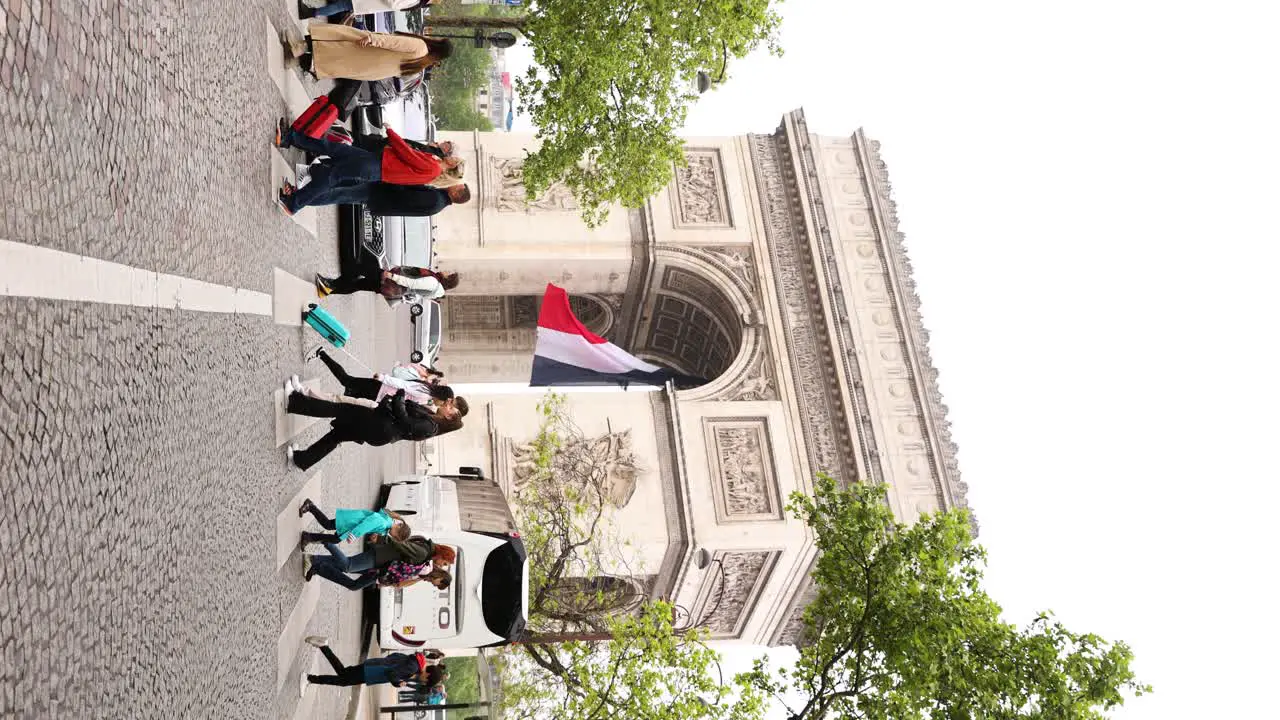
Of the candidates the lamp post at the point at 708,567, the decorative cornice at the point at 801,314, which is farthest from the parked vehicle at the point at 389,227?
the decorative cornice at the point at 801,314

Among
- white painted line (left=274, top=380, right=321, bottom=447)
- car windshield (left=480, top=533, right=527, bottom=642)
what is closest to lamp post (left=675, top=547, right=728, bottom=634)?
car windshield (left=480, top=533, right=527, bottom=642)

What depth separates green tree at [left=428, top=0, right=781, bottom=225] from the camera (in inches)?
546

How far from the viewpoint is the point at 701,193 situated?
20312 millimetres

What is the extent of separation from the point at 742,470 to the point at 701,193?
6659 millimetres

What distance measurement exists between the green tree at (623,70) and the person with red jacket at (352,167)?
670 centimetres

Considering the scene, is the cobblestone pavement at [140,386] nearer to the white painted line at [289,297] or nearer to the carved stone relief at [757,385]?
the white painted line at [289,297]

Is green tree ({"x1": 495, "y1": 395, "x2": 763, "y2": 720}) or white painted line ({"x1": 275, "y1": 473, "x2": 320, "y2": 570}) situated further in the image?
green tree ({"x1": 495, "y1": 395, "x2": 763, "y2": 720})

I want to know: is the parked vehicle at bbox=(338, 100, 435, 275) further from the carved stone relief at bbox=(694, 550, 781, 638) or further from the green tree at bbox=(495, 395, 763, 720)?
the carved stone relief at bbox=(694, 550, 781, 638)

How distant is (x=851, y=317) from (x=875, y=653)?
9.64 m

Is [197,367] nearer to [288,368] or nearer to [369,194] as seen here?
[288,368]

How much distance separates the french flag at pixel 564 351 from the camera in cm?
1552

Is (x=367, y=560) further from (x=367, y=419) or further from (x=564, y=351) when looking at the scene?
(x=564, y=351)

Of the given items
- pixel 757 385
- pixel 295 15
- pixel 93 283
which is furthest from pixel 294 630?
pixel 757 385

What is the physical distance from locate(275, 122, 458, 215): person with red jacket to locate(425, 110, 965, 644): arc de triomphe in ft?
30.0
